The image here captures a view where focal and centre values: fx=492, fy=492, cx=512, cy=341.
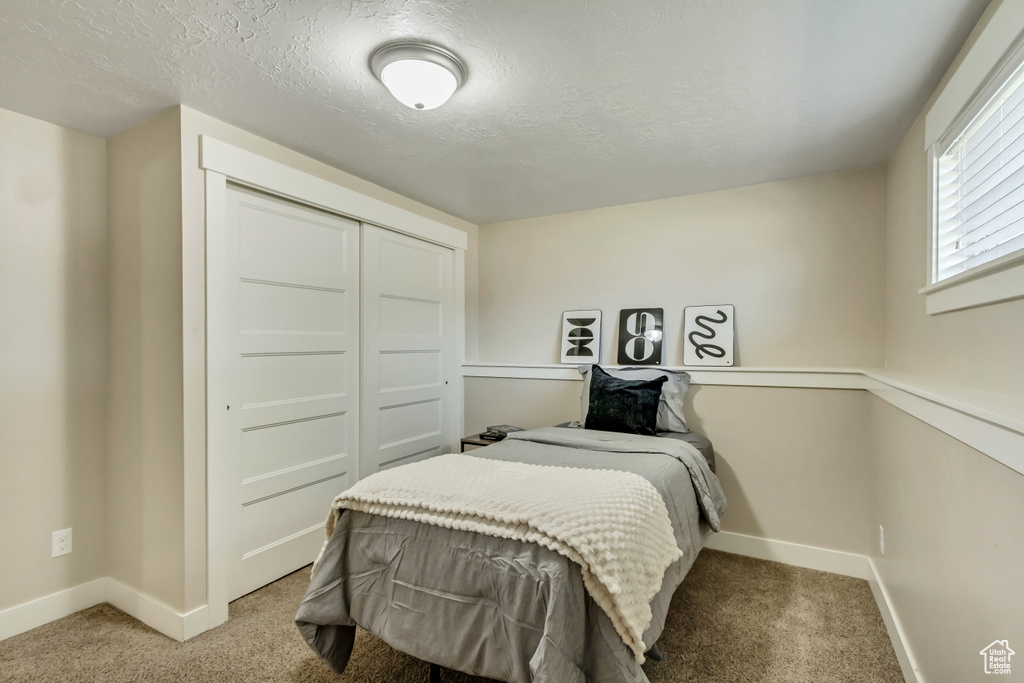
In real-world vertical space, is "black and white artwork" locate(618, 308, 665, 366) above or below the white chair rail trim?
above

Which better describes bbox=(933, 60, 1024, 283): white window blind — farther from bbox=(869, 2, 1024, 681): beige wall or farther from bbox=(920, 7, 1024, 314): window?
bbox=(869, 2, 1024, 681): beige wall

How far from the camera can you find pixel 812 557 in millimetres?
2771

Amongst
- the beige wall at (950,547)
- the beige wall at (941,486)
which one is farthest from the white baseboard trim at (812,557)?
the beige wall at (950,547)

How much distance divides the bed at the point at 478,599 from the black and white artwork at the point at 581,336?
5.05 feet

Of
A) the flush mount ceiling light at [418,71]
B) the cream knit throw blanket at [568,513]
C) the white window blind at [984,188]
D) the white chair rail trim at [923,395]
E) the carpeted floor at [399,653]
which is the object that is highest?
the flush mount ceiling light at [418,71]

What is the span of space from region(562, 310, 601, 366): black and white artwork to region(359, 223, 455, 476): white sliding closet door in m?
0.92

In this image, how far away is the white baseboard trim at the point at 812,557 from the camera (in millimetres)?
2295

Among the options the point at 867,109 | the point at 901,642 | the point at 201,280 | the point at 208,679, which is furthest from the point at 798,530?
the point at 201,280

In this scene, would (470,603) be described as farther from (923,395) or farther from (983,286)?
(983,286)

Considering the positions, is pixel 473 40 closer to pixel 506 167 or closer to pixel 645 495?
pixel 506 167

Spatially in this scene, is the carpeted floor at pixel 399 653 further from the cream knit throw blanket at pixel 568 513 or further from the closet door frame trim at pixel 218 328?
the cream knit throw blanket at pixel 568 513

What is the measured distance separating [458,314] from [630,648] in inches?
114

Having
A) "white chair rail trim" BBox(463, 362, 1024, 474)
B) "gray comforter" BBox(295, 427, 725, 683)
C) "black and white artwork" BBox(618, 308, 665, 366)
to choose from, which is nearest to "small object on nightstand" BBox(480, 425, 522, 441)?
"white chair rail trim" BBox(463, 362, 1024, 474)

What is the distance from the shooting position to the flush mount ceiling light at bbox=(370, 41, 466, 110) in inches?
66.7
